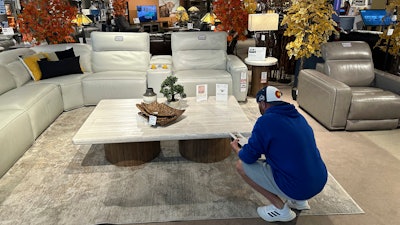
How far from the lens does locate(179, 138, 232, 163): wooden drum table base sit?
8.98 feet

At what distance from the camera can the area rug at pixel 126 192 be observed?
2119mm

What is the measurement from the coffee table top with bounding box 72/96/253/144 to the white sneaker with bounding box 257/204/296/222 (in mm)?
641

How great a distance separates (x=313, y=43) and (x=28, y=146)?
12.1 feet

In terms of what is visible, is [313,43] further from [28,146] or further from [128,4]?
[128,4]

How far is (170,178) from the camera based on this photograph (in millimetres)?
2549

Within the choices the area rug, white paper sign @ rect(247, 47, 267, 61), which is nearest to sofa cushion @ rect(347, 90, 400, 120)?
the area rug

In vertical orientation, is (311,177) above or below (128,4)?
below

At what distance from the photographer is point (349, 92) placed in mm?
3199

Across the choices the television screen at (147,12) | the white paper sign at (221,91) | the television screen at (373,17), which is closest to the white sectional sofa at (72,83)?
the white paper sign at (221,91)

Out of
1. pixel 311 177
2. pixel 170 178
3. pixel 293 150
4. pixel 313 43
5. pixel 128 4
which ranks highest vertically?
pixel 128 4

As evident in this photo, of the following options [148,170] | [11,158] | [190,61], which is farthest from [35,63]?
[148,170]

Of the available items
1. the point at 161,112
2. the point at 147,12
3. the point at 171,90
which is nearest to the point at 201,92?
the point at 171,90

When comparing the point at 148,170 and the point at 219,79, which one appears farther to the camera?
the point at 219,79

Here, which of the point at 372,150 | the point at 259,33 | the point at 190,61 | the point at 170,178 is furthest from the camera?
the point at 259,33
